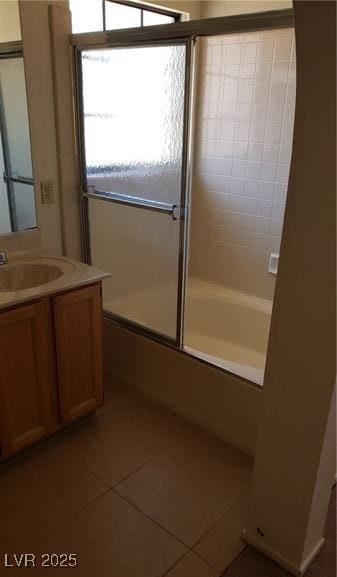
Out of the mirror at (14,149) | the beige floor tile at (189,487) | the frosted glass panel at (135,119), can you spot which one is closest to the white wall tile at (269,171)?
the frosted glass panel at (135,119)

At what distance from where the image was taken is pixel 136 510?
1791 mm

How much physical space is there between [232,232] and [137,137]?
1.07 m

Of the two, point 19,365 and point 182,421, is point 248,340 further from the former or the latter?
point 19,365

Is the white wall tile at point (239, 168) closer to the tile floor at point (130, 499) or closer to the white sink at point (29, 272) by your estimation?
the white sink at point (29, 272)

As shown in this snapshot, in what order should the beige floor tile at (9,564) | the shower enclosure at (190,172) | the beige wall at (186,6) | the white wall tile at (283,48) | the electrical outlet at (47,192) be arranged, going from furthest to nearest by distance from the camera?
the beige wall at (186,6)
the white wall tile at (283,48)
the electrical outlet at (47,192)
the shower enclosure at (190,172)
the beige floor tile at (9,564)

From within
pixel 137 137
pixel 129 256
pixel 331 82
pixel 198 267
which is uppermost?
pixel 331 82

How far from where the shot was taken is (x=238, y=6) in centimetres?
275

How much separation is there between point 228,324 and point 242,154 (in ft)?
3.63

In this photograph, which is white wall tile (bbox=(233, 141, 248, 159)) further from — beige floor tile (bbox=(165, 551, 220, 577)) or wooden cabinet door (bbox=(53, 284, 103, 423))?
beige floor tile (bbox=(165, 551, 220, 577))

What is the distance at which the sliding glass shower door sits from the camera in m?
2.06

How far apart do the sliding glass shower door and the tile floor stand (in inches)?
21.6

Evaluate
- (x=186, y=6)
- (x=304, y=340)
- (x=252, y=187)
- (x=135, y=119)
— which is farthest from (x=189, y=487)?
(x=186, y=6)

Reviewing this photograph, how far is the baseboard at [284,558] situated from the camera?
5.06 feet

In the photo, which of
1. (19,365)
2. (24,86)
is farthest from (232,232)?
(19,365)
